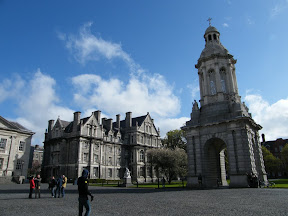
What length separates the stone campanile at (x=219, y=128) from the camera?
2370 centimetres

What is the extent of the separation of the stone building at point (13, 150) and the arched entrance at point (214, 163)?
34742 millimetres

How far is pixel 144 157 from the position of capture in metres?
64.0

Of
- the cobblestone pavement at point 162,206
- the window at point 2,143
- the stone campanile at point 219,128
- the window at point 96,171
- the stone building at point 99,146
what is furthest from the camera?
the window at point 96,171

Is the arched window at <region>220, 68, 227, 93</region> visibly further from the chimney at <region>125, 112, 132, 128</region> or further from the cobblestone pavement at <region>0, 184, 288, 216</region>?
the chimney at <region>125, 112, 132, 128</region>

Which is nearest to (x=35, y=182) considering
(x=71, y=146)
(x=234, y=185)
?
(x=234, y=185)

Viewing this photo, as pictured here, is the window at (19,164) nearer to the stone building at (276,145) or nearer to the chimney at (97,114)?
the chimney at (97,114)

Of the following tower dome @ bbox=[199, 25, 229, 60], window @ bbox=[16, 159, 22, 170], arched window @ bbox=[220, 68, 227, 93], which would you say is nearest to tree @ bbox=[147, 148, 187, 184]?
arched window @ bbox=[220, 68, 227, 93]

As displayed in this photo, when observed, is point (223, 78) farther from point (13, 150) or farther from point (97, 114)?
point (13, 150)

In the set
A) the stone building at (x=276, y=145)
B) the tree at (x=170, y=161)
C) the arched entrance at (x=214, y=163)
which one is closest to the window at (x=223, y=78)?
the arched entrance at (x=214, y=163)

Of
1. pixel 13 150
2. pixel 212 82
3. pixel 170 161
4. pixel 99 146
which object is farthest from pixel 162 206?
pixel 99 146

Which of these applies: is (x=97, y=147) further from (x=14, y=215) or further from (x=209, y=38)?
(x=14, y=215)

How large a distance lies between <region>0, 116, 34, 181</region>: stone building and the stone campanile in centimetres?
3443

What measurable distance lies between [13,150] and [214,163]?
38.2 meters

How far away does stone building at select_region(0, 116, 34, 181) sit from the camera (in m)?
43.0
